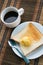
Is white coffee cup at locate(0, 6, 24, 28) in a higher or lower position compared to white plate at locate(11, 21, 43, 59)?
higher

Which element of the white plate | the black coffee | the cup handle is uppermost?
the cup handle

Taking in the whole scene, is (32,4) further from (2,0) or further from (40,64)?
(40,64)

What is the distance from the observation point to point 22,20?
2.31 feet

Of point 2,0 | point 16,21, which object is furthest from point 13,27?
point 2,0

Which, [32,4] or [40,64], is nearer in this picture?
[40,64]

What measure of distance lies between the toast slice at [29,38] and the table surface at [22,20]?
40 mm

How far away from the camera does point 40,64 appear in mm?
615

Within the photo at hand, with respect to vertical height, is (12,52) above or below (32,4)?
below

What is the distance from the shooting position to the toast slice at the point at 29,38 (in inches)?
24.5

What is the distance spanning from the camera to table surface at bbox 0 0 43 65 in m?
0.64

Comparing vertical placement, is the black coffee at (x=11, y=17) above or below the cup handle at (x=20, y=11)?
below

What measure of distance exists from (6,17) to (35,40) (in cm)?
14

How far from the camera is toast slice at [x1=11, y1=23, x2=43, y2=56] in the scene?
62 centimetres

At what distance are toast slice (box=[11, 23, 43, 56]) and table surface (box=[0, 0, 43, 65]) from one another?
0.04 meters
